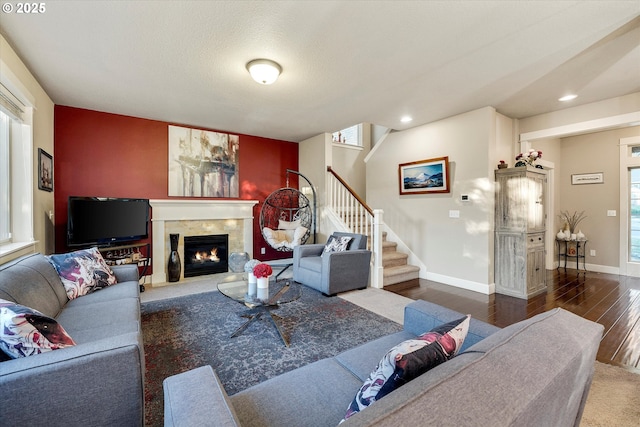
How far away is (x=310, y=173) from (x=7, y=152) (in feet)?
13.5

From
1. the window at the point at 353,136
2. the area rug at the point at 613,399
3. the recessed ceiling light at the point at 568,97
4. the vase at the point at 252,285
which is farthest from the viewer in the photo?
the window at the point at 353,136

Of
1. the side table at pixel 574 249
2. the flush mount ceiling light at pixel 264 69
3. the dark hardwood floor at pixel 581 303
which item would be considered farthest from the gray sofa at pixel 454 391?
the side table at pixel 574 249

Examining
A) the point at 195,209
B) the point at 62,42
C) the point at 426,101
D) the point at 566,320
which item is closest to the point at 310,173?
the point at 195,209

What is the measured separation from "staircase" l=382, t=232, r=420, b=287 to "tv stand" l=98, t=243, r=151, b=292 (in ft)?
11.6

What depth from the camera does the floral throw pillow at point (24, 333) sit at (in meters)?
1.13

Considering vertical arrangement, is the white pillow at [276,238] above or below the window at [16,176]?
below

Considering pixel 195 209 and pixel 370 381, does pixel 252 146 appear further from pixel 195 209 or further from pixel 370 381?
pixel 370 381

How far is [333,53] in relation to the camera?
2.57 metres

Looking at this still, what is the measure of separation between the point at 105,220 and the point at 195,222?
1.34m

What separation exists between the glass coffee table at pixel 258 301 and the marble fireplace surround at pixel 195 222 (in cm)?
203

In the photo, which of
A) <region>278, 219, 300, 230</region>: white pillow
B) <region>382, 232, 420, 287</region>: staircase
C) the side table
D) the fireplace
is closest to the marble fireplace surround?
the fireplace

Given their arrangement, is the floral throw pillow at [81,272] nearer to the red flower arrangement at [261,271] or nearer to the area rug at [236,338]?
the area rug at [236,338]

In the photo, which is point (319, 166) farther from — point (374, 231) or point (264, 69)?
point (264, 69)

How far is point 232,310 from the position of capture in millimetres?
3166
